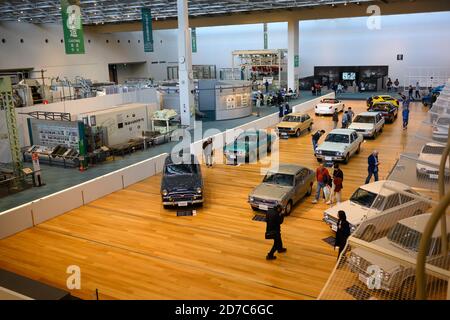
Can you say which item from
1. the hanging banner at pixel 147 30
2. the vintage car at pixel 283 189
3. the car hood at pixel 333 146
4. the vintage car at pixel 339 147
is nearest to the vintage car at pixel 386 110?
the vintage car at pixel 339 147

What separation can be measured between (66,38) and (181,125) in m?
11.2

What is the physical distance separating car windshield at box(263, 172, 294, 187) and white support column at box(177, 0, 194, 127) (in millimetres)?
14337

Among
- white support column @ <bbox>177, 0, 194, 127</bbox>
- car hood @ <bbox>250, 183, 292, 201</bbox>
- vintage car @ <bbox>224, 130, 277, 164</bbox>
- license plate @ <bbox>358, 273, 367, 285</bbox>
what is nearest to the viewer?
license plate @ <bbox>358, 273, 367, 285</bbox>

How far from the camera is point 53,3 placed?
30.5m

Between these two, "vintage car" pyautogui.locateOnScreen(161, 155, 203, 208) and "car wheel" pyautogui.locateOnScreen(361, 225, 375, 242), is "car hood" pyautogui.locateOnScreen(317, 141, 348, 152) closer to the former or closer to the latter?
"vintage car" pyautogui.locateOnScreen(161, 155, 203, 208)

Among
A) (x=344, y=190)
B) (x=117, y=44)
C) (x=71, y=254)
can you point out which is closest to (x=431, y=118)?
(x=344, y=190)

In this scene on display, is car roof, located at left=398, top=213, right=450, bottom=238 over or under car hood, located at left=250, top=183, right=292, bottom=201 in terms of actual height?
over

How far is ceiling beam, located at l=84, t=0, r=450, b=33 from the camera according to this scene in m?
33.7

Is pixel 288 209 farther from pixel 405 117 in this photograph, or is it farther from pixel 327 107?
pixel 327 107

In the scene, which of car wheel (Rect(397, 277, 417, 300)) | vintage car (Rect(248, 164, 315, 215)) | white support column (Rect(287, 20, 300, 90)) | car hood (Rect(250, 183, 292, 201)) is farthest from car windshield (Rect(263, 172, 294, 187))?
white support column (Rect(287, 20, 300, 90))

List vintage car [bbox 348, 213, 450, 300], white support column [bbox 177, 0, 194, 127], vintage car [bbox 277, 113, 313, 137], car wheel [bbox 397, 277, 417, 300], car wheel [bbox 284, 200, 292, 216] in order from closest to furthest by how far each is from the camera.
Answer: vintage car [bbox 348, 213, 450, 300]
car wheel [bbox 397, 277, 417, 300]
car wheel [bbox 284, 200, 292, 216]
vintage car [bbox 277, 113, 313, 137]
white support column [bbox 177, 0, 194, 127]

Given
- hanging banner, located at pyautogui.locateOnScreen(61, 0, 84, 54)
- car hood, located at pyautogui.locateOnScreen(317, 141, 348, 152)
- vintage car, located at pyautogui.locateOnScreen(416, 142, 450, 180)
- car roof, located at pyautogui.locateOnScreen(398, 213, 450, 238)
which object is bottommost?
car hood, located at pyautogui.locateOnScreen(317, 141, 348, 152)

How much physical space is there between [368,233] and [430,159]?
2943 millimetres

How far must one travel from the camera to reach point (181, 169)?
47.9 ft
